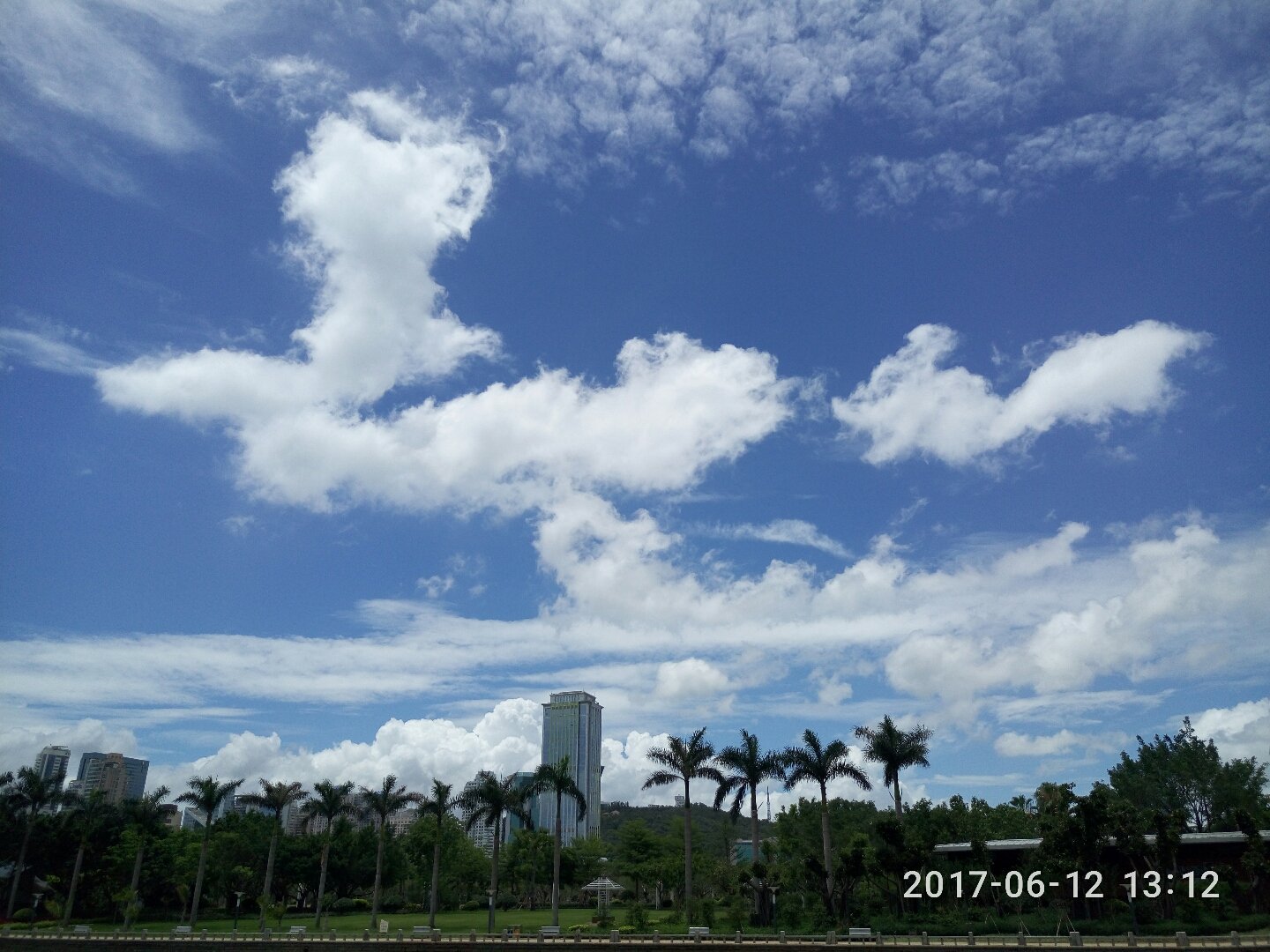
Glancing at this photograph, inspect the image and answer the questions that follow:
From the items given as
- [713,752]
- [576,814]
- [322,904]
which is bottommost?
[322,904]

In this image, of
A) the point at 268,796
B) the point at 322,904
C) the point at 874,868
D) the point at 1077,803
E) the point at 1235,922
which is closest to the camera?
the point at 1235,922

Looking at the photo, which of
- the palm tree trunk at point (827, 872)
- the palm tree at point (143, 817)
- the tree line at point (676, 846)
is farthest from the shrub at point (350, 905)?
the palm tree trunk at point (827, 872)

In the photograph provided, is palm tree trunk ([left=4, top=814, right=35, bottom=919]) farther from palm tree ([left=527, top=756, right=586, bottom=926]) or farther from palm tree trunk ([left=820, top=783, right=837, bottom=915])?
palm tree trunk ([left=820, top=783, right=837, bottom=915])

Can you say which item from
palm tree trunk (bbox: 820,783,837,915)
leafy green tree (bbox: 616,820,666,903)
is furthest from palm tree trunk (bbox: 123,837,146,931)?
palm tree trunk (bbox: 820,783,837,915)

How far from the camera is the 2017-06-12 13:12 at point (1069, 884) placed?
43.2 m

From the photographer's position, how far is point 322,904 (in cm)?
8806

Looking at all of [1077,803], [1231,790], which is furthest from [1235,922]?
[1231,790]

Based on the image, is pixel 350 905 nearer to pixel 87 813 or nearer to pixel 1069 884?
pixel 87 813

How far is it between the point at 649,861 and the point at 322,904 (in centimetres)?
3392

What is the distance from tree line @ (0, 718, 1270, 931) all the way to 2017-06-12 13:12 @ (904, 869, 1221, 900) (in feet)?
2.13

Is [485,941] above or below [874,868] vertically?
below

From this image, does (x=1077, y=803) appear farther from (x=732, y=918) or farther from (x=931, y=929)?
(x=732, y=918)

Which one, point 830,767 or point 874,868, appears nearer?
point 874,868

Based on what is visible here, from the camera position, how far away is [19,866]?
7844 cm
